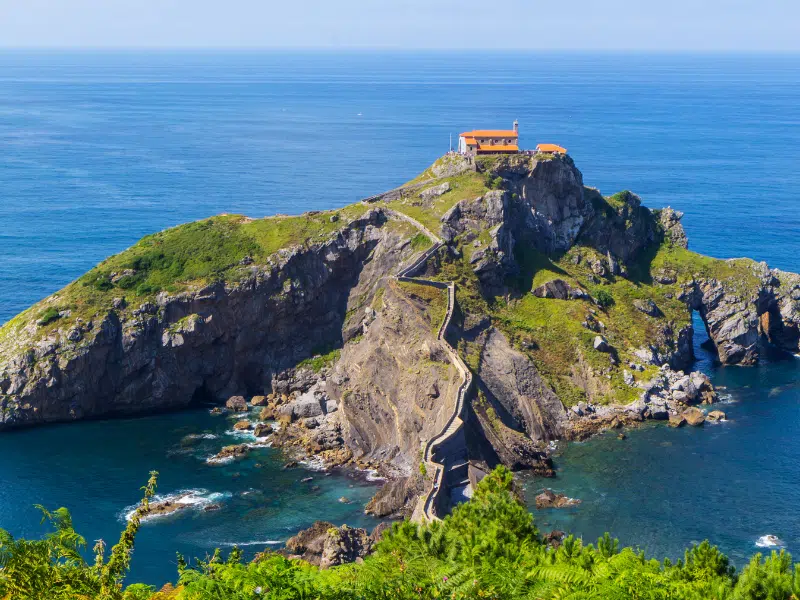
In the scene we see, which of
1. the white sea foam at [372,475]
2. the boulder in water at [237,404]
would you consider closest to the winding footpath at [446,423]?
the white sea foam at [372,475]

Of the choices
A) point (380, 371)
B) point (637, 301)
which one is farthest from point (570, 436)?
point (637, 301)

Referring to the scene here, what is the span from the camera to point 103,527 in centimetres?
8075

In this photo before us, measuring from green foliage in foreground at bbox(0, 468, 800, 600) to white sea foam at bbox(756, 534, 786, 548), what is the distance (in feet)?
92.2

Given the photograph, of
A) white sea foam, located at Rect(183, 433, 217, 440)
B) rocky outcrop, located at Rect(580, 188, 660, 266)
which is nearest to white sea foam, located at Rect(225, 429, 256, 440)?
white sea foam, located at Rect(183, 433, 217, 440)

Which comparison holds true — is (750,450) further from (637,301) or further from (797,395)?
(637,301)

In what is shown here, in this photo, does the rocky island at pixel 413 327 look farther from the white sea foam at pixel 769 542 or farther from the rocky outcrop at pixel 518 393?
the white sea foam at pixel 769 542

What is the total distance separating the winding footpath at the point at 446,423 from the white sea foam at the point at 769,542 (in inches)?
958

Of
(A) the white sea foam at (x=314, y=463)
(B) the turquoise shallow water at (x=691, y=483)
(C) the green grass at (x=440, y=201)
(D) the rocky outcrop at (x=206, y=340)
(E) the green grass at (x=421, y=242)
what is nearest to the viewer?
(B) the turquoise shallow water at (x=691, y=483)

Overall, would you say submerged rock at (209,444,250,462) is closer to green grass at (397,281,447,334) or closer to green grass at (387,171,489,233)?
green grass at (397,281,447,334)

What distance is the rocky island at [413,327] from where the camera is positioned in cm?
9525

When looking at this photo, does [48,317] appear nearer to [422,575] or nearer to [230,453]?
[230,453]

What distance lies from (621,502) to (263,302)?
46100 mm

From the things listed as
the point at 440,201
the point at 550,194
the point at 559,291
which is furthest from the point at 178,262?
the point at 550,194

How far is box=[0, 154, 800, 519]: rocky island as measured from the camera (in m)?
95.2
